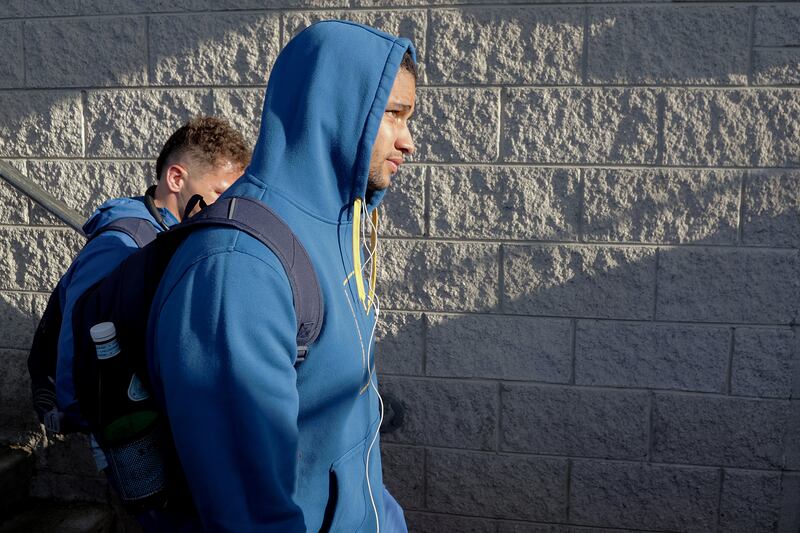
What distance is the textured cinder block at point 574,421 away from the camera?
10.5 ft

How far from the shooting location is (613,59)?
3047 mm

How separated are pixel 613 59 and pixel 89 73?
248 centimetres

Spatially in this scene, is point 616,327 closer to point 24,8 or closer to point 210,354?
point 210,354

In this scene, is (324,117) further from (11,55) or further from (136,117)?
(11,55)

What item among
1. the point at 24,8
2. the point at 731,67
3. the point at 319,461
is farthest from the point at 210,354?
the point at 24,8

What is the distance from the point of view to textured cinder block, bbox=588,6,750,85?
2961 millimetres

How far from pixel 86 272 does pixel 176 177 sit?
72 centimetres

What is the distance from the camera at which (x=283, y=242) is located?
4.52ft

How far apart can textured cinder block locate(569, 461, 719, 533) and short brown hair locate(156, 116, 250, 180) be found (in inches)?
81.8

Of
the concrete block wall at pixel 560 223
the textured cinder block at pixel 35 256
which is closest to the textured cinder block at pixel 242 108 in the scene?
the concrete block wall at pixel 560 223

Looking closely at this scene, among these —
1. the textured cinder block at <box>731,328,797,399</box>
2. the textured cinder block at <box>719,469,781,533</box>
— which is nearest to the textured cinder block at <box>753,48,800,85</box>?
the textured cinder block at <box>731,328,797,399</box>

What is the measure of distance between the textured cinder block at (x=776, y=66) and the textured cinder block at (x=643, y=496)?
1717 mm

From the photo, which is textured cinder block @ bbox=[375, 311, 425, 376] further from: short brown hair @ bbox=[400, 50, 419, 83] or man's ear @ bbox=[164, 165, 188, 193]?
short brown hair @ bbox=[400, 50, 419, 83]

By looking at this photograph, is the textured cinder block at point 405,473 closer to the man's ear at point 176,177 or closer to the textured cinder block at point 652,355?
the textured cinder block at point 652,355
